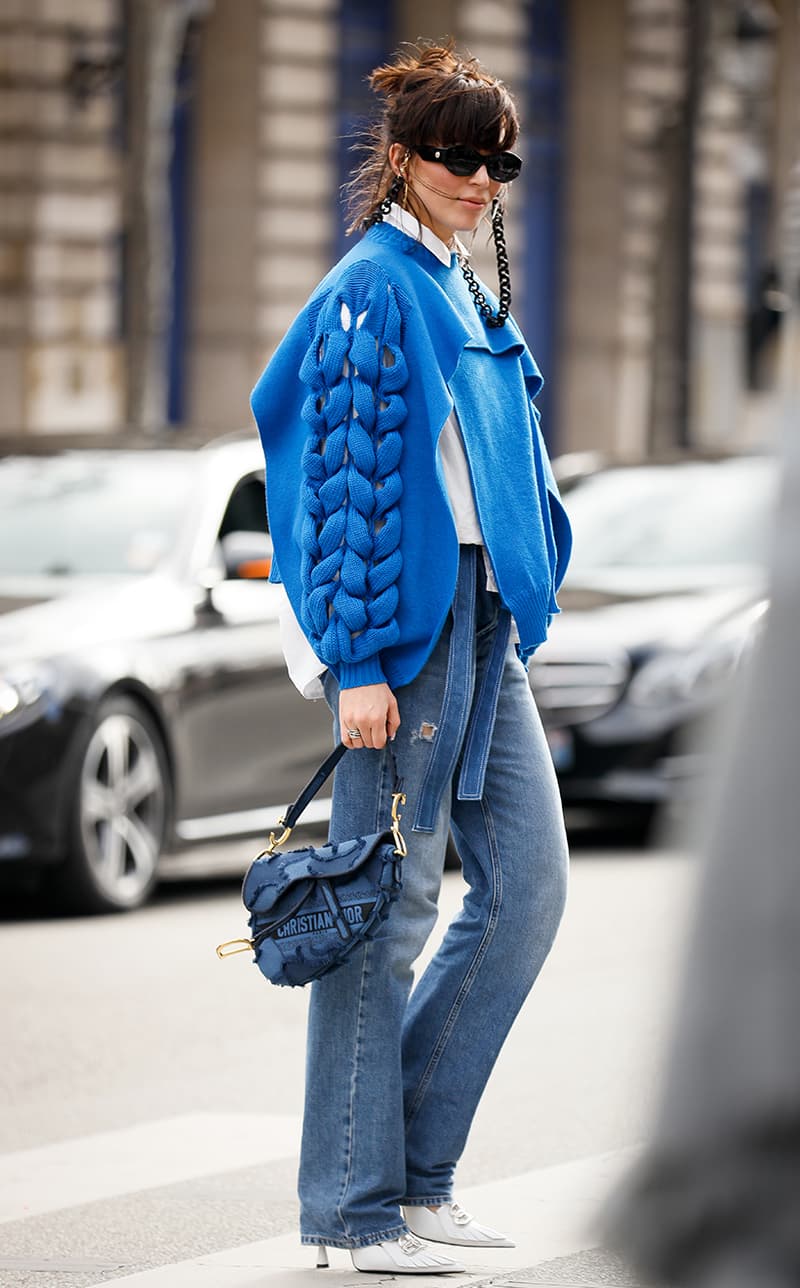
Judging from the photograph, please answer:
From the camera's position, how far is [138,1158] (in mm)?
5422

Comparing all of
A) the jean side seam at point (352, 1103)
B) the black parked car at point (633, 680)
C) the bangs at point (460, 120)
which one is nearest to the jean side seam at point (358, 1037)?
the jean side seam at point (352, 1103)

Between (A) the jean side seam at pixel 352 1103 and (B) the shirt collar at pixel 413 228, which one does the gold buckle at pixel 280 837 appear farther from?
(B) the shirt collar at pixel 413 228

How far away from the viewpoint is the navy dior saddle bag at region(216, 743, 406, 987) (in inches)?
160

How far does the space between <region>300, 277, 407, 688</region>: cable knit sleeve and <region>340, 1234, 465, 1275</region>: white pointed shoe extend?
2.81ft

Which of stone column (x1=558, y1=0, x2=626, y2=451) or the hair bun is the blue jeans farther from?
stone column (x1=558, y1=0, x2=626, y2=451)

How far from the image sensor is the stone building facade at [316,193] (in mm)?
21422

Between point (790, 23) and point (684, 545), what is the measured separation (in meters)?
21.7

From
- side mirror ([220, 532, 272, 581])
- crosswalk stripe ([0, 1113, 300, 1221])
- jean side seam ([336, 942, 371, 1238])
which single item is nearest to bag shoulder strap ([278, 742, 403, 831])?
jean side seam ([336, 942, 371, 1238])

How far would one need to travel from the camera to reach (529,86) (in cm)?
2817

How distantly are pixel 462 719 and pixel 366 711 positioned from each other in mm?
168

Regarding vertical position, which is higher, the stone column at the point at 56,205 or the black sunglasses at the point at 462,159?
the black sunglasses at the point at 462,159

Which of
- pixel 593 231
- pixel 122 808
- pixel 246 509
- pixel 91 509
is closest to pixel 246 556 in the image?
pixel 246 509

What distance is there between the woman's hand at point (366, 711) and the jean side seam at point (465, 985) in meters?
0.25

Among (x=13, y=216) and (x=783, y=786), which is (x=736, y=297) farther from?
(x=783, y=786)
